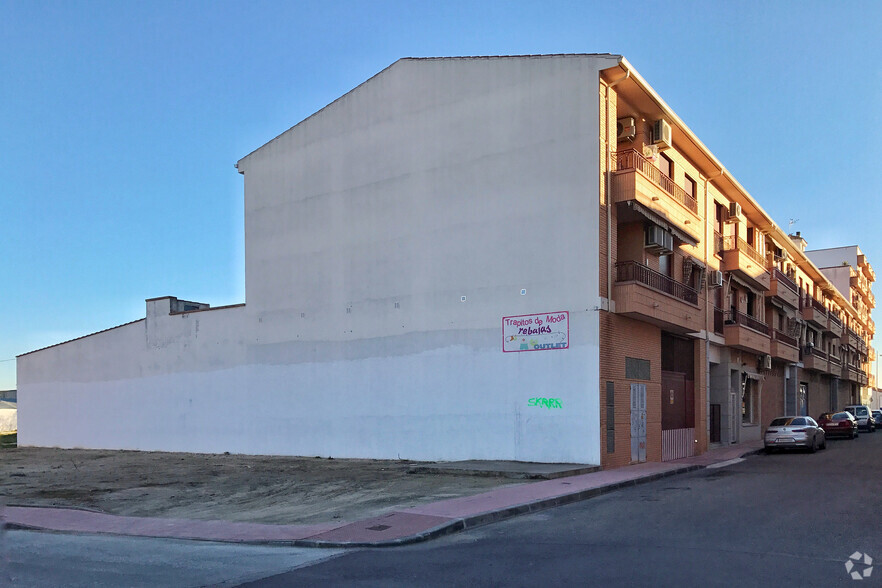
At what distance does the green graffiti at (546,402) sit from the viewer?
2036 centimetres

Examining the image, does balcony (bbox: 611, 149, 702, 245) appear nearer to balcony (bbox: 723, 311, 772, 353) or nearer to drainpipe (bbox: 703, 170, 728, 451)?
drainpipe (bbox: 703, 170, 728, 451)

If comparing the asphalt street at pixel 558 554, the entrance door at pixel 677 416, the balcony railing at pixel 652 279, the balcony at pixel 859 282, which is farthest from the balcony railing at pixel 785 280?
the balcony at pixel 859 282

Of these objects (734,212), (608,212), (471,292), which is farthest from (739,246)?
(471,292)

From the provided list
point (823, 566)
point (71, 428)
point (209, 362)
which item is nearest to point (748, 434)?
point (209, 362)

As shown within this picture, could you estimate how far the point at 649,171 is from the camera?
73.8ft

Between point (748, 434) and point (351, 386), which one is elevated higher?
point (351, 386)

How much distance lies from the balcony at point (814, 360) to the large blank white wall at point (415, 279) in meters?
30.8

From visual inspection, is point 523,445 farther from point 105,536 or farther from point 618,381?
point 105,536

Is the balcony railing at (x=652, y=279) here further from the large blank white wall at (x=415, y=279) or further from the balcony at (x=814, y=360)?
the balcony at (x=814, y=360)

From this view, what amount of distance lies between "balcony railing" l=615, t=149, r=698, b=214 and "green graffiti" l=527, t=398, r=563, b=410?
21.7 ft

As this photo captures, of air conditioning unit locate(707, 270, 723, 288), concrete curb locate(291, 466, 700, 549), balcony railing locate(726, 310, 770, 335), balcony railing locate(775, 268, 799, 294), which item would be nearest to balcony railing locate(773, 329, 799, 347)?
balcony railing locate(726, 310, 770, 335)

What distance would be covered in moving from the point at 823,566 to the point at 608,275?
1277 centimetres

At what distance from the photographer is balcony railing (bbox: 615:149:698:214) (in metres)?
21.7

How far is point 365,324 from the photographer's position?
972 inches
